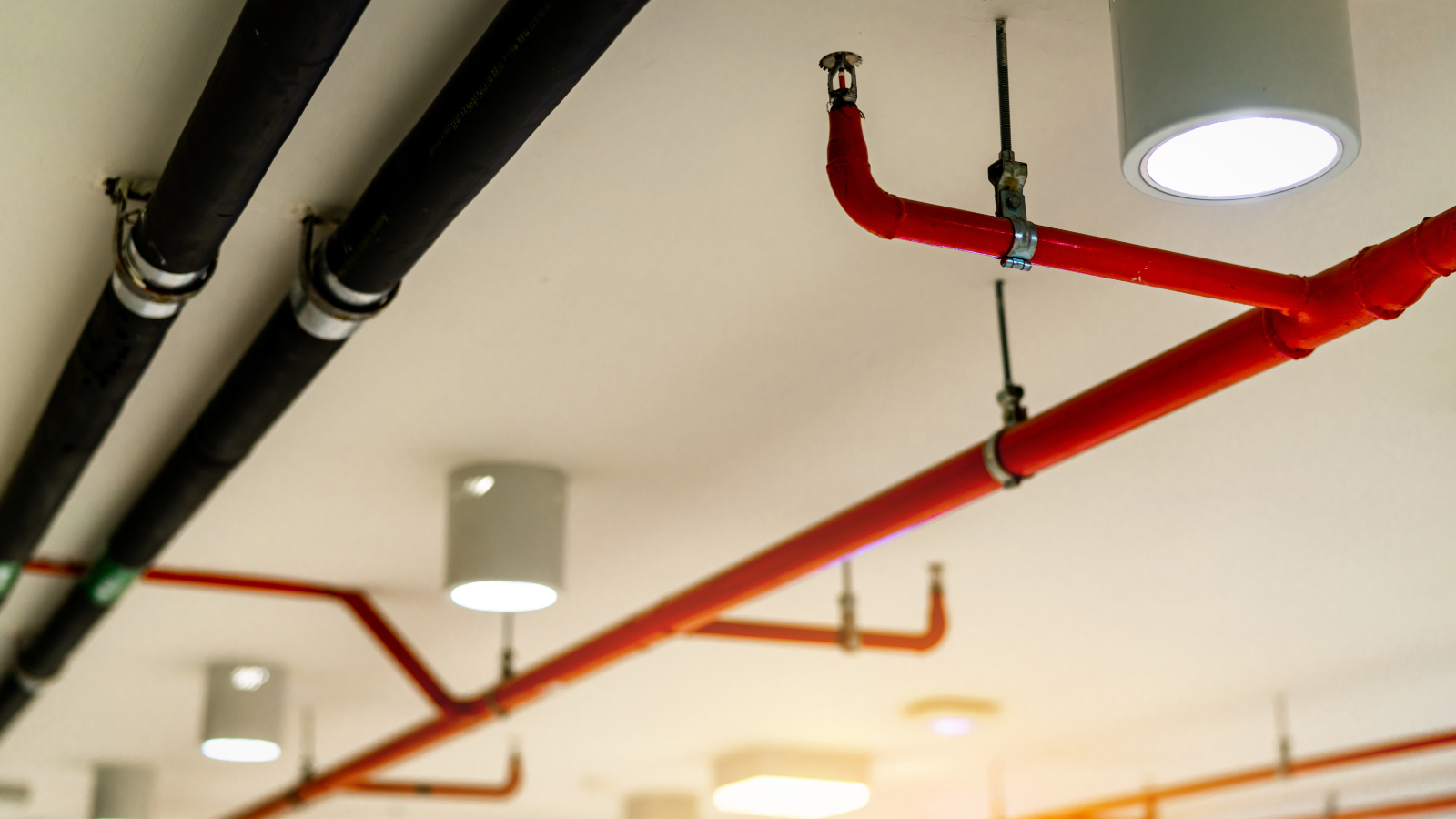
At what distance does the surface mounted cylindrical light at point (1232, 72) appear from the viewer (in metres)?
1.73

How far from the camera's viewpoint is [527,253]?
9.34 ft

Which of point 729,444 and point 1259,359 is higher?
point 729,444

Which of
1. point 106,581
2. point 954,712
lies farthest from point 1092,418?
point 954,712

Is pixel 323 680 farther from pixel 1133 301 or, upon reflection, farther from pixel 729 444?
pixel 1133 301

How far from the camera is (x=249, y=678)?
5668 mm

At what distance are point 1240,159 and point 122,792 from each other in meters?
7.12

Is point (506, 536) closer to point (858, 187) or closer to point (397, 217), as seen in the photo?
point (397, 217)

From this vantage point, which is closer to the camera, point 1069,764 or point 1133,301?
point 1133,301

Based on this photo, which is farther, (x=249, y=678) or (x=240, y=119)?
(x=249, y=678)

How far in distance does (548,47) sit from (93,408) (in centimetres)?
158

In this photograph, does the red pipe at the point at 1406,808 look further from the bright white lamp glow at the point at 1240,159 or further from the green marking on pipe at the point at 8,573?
the green marking on pipe at the point at 8,573

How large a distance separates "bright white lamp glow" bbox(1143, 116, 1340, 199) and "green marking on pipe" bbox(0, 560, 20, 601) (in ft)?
10.6

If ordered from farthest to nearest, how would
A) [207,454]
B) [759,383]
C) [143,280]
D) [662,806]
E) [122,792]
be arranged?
[662,806] → [122,792] → [759,383] → [207,454] → [143,280]

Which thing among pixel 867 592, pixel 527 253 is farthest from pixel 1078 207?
pixel 867 592
